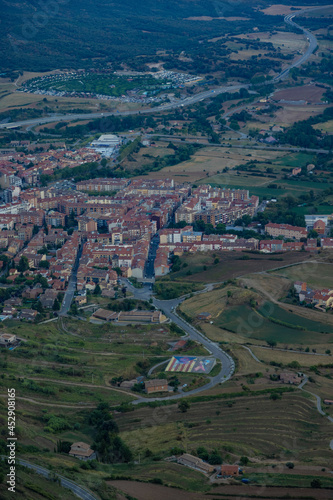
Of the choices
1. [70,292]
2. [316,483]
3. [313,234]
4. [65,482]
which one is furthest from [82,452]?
[313,234]

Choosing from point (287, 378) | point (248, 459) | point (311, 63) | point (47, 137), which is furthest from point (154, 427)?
point (311, 63)

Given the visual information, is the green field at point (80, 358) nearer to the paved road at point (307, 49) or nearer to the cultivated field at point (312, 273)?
the cultivated field at point (312, 273)

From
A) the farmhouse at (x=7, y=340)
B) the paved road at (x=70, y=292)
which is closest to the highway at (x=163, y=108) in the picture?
the paved road at (x=70, y=292)

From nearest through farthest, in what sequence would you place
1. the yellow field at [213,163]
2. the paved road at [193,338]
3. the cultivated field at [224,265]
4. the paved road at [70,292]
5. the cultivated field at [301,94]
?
the paved road at [193,338] < the paved road at [70,292] < the cultivated field at [224,265] < the yellow field at [213,163] < the cultivated field at [301,94]

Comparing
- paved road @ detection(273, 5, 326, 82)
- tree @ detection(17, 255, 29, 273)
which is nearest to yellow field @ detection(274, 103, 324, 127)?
paved road @ detection(273, 5, 326, 82)

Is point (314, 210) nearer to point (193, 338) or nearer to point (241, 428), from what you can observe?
point (193, 338)

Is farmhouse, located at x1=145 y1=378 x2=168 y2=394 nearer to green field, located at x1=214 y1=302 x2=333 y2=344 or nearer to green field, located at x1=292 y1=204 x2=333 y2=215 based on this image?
green field, located at x1=214 y1=302 x2=333 y2=344

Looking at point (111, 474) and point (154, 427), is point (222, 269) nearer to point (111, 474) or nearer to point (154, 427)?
point (154, 427)
